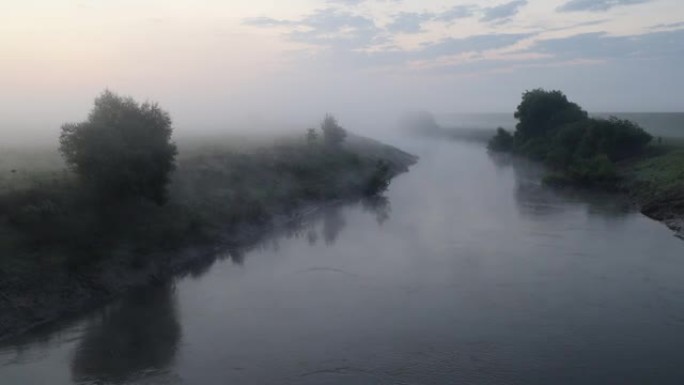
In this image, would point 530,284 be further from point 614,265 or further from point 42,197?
point 42,197

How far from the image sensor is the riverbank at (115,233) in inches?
880

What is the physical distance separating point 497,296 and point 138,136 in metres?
17.6

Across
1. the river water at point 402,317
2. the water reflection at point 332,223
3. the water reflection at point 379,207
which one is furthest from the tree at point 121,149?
the water reflection at point 379,207

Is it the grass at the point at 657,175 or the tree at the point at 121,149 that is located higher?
the tree at the point at 121,149

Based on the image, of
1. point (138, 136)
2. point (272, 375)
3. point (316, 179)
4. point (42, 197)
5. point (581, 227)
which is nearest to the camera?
point (272, 375)

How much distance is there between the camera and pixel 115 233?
2720 cm

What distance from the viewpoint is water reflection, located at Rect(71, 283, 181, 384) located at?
17625 mm

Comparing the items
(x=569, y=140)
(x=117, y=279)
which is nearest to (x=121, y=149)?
(x=117, y=279)

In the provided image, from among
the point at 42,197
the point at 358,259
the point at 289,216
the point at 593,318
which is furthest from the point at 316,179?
the point at 593,318

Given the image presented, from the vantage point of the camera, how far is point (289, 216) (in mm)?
40125

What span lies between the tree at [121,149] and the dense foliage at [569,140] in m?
36.9

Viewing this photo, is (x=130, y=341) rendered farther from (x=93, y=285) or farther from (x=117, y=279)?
(x=117, y=279)

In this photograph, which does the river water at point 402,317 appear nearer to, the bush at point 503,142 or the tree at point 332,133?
the tree at point 332,133

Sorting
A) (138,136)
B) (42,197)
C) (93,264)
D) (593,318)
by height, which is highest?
(138,136)
